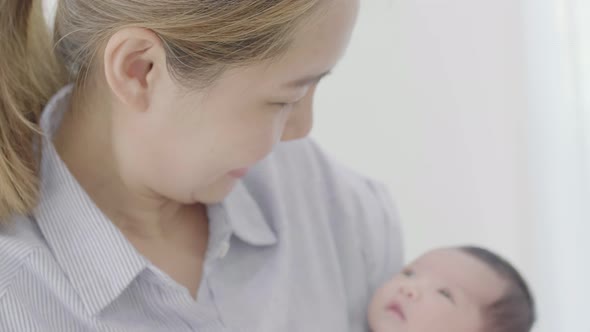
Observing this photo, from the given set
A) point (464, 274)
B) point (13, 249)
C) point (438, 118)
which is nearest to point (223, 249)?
point (13, 249)

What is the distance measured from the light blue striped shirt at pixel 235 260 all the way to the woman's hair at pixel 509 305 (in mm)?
143

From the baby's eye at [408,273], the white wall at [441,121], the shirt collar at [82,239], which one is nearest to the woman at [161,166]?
the shirt collar at [82,239]

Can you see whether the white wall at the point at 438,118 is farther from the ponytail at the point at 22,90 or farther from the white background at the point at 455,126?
the ponytail at the point at 22,90

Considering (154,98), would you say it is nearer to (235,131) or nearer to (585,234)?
(235,131)

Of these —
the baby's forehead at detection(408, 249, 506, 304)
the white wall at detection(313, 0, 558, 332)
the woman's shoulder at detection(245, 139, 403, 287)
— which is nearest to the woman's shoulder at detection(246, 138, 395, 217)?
the woman's shoulder at detection(245, 139, 403, 287)

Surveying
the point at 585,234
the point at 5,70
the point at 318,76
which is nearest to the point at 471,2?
the point at 585,234

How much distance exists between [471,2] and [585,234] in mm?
507

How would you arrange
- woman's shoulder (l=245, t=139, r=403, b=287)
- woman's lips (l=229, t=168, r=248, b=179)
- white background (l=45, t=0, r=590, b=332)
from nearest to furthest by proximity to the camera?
woman's lips (l=229, t=168, r=248, b=179)
woman's shoulder (l=245, t=139, r=403, b=287)
white background (l=45, t=0, r=590, b=332)

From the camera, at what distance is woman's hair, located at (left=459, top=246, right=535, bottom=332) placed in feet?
3.68

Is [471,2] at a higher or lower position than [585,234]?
higher

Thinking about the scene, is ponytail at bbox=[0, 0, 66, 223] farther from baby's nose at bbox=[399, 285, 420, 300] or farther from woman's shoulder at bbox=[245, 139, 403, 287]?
baby's nose at bbox=[399, 285, 420, 300]

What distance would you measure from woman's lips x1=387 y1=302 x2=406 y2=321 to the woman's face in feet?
1.02

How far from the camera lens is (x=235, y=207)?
103cm

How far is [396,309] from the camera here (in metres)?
1.11
